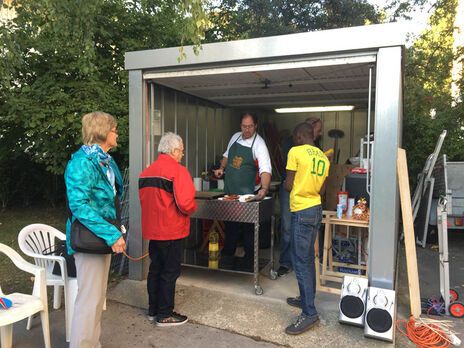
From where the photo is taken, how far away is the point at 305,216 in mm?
3086

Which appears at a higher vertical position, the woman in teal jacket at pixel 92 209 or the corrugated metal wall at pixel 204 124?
the corrugated metal wall at pixel 204 124

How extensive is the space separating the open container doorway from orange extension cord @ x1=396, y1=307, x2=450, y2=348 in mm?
397

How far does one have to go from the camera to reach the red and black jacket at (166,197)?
9.92 feet

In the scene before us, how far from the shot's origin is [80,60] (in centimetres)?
600

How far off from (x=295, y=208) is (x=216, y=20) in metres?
9.69

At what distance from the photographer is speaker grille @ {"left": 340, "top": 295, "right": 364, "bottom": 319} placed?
3.12 meters

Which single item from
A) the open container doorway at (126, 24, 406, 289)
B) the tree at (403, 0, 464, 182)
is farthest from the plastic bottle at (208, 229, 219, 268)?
the tree at (403, 0, 464, 182)

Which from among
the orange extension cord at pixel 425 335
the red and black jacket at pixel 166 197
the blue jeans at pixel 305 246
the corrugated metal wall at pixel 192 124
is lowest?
the orange extension cord at pixel 425 335

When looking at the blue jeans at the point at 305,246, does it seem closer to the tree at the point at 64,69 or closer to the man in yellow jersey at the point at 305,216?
the man in yellow jersey at the point at 305,216

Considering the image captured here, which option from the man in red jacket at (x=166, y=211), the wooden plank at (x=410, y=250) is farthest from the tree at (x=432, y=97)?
the man in red jacket at (x=166, y=211)

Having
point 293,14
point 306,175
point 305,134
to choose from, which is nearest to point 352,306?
point 306,175

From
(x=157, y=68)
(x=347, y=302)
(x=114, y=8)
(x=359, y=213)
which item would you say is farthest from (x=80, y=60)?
(x=347, y=302)

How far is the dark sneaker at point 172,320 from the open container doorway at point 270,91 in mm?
1131

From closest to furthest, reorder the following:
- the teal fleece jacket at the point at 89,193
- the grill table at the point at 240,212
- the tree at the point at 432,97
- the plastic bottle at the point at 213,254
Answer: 1. the teal fleece jacket at the point at 89,193
2. the grill table at the point at 240,212
3. the plastic bottle at the point at 213,254
4. the tree at the point at 432,97
